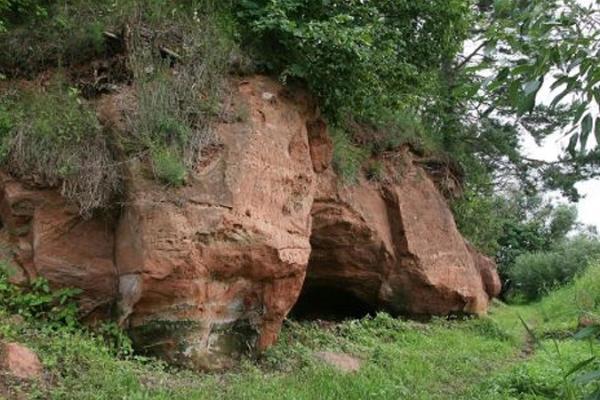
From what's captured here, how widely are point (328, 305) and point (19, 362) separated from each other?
7503 millimetres

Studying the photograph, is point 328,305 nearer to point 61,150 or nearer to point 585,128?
point 61,150

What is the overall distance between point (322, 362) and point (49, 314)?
2.97m

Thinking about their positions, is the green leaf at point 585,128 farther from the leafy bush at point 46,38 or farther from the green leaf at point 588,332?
the leafy bush at point 46,38

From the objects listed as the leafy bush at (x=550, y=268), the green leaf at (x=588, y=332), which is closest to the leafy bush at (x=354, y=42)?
the green leaf at (x=588, y=332)

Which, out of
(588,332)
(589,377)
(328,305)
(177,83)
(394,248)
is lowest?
(328,305)

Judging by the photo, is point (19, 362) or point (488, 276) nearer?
point (19, 362)

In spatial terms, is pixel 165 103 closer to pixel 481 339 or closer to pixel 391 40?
pixel 391 40

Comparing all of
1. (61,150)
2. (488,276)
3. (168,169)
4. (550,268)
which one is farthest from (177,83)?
(550,268)

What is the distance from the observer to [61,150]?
7223 millimetres

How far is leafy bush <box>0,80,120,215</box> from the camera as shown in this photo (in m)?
7.07

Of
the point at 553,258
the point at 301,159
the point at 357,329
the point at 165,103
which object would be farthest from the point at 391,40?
the point at 553,258

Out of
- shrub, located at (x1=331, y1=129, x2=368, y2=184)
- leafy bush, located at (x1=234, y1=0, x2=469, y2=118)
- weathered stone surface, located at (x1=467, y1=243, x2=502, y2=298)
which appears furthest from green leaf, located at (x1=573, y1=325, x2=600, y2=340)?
weathered stone surface, located at (x1=467, y1=243, x2=502, y2=298)

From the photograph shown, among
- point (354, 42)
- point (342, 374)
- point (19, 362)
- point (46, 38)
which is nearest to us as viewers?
point (19, 362)

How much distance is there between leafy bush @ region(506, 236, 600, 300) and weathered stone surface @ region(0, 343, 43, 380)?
1768cm
